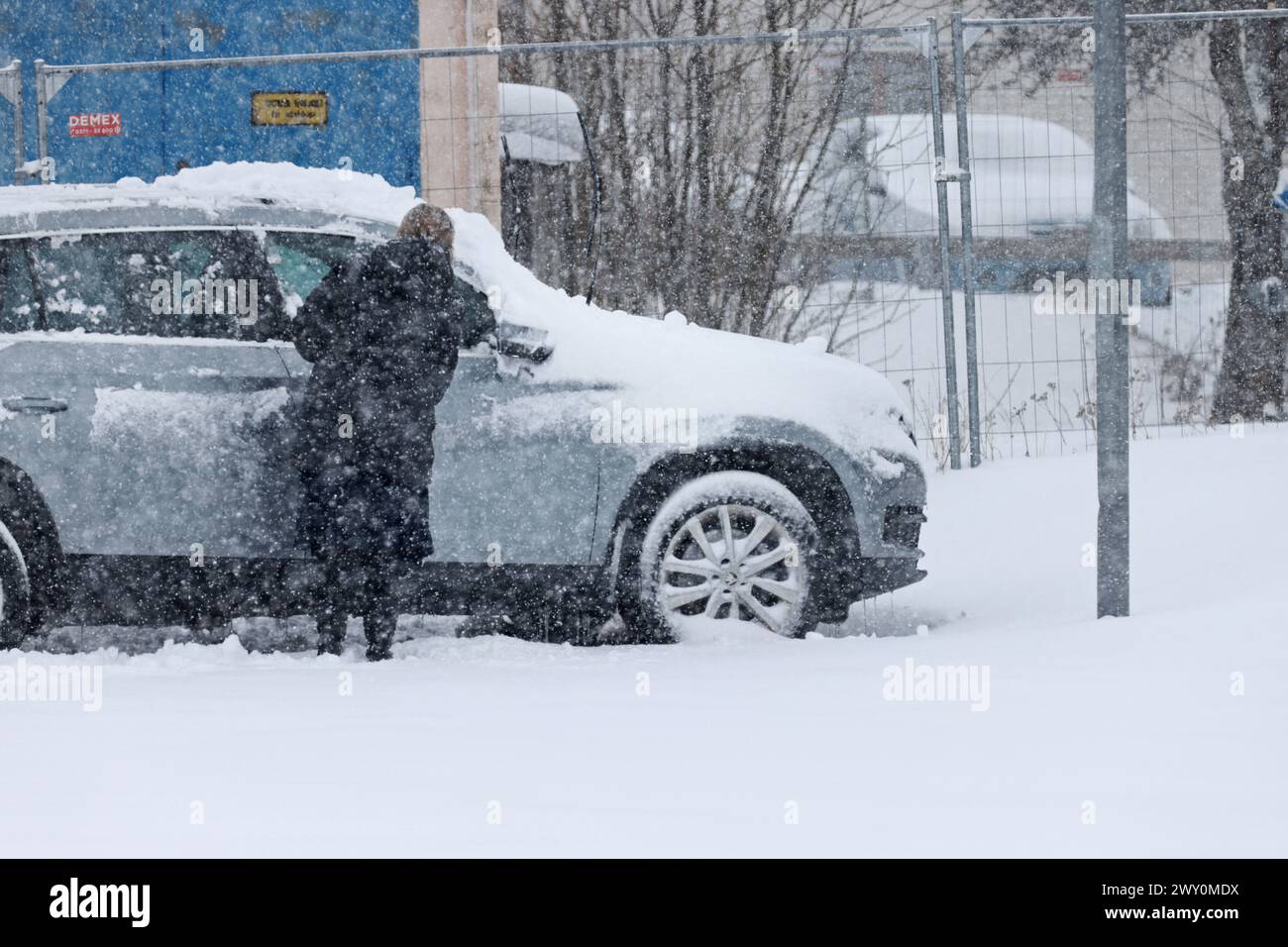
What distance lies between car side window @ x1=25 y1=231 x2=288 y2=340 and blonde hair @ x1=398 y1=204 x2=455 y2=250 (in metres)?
0.59

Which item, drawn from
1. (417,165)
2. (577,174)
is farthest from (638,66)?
(417,165)

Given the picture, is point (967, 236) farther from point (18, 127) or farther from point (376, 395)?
point (18, 127)

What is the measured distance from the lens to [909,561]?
697cm

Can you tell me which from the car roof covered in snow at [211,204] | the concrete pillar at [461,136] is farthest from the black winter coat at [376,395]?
the concrete pillar at [461,136]

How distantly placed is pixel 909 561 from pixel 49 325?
3.30 meters

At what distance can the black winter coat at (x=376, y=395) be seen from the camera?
644cm

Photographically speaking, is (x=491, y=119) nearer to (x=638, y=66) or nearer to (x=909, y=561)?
(x=638, y=66)

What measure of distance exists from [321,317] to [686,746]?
2.42 m

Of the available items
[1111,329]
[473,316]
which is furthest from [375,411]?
[1111,329]

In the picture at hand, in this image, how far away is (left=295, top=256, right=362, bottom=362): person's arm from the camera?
21.0ft

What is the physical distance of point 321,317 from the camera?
641cm

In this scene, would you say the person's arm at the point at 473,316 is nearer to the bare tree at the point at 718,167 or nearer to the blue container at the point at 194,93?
the bare tree at the point at 718,167

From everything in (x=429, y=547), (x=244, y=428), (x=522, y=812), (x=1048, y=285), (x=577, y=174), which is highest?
(x=577, y=174)

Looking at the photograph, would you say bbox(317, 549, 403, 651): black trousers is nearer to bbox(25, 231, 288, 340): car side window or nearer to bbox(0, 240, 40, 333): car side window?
bbox(25, 231, 288, 340): car side window
